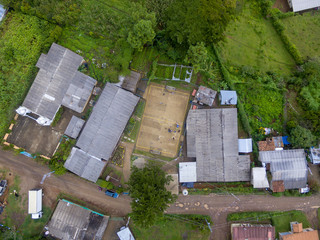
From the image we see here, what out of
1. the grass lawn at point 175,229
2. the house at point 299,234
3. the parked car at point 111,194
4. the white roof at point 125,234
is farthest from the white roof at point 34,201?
the house at point 299,234

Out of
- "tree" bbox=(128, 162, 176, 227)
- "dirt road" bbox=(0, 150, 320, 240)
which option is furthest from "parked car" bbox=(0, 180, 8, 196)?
"tree" bbox=(128, 162, 176, 227)

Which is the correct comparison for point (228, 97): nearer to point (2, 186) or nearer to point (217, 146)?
point (217, 146)

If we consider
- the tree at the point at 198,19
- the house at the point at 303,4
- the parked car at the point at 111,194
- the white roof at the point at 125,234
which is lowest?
the white roof at the point at 125,234

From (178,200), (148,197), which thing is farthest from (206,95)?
(148,197)

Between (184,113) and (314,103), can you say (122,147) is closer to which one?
Result: (184,113)

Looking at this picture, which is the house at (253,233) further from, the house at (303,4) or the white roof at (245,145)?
the house at (303,4)
